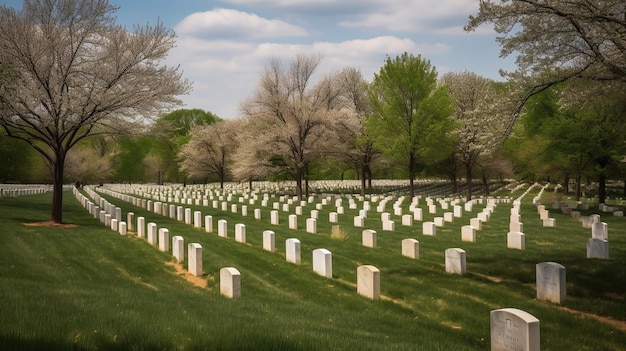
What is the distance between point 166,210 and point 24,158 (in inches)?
1663

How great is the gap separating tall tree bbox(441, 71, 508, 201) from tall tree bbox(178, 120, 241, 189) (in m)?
25.7

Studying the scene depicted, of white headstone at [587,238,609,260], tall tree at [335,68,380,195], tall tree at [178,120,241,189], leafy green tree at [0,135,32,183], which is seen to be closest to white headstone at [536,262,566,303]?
white headstone at [587,238,609,260]

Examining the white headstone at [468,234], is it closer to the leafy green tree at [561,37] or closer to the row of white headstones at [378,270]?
the row of white headstones at [378,270]

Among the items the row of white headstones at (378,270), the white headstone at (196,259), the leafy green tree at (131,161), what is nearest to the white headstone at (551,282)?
the row of white headstones at (378,270)

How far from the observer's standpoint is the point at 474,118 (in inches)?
531

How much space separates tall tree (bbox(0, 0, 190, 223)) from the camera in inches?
736

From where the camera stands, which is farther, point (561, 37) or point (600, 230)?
point (600, 230)

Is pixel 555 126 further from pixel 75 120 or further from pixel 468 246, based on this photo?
pixel 75 120

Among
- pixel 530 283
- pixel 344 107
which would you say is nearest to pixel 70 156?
pixel 344 107

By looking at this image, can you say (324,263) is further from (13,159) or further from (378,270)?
(13,159)

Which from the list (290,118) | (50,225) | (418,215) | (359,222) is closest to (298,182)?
(290,118)

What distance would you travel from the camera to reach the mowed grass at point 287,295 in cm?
Answer: 542

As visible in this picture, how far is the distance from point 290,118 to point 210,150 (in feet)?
80.1

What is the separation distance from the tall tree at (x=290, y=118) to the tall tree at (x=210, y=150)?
1293cm
